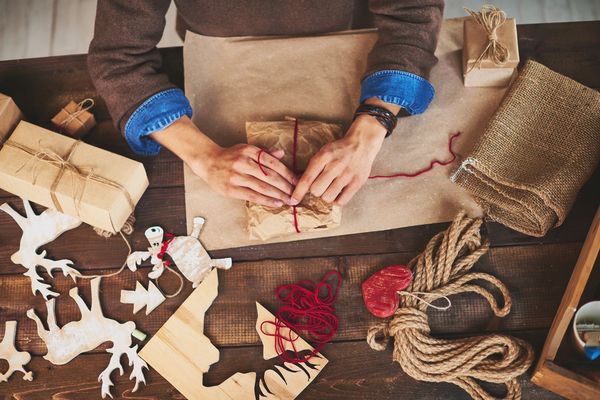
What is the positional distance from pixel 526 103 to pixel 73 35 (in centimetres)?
157

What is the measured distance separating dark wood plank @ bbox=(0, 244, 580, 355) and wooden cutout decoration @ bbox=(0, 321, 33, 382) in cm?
1

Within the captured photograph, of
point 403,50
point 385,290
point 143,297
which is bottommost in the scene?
point 143,297

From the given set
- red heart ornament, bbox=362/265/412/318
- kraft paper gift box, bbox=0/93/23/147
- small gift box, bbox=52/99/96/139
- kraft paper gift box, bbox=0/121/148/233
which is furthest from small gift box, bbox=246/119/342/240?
kraft paper gift box, bbox=0/93/23/147

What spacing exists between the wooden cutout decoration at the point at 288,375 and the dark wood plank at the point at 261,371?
15mm

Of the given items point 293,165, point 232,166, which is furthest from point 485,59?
point 232,166

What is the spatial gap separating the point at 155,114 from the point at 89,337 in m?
0.46

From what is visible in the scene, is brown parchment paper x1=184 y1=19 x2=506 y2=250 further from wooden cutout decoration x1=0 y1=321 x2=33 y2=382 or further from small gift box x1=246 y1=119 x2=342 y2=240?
wooden cutout decoration x1=0 y1=321 x2=33 y2=382

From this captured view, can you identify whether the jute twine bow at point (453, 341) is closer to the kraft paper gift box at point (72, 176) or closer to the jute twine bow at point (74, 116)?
the kraft paper gift box at point (72, 176)

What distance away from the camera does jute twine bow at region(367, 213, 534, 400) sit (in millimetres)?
1012

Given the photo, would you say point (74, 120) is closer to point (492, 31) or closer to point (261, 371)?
point (261, 371)

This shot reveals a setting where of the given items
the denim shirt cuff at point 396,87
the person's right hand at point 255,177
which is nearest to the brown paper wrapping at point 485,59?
the denim shirt cuff at point 396,87

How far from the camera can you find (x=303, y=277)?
112 centimetres

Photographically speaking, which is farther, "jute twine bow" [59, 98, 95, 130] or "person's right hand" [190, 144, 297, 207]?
"jute twine bow" [59, 98, 95, 130]

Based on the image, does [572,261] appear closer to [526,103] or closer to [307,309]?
[526,103]
